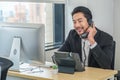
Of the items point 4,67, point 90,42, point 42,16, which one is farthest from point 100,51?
point 42,16

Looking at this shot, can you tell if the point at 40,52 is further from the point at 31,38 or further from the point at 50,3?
the point at 50,3

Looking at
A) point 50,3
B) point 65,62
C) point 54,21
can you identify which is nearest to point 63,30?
point 54,21

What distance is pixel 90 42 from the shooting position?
2.84 meters

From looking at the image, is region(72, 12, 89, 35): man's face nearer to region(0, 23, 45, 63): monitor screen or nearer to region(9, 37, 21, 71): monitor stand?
region(0, 23, 45, 63): monitor screen

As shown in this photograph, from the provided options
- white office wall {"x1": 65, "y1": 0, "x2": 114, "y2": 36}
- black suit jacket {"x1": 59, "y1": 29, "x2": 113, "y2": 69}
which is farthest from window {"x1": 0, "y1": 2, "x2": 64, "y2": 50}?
black suit jacket {"x1": 59, "y1": 29, "x2": 113, "y2": 69}

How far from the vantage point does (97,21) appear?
395 centimetres

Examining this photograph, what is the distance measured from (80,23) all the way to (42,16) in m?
1.25

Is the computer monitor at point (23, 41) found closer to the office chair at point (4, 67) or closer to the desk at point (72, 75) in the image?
the desk at point (72, 75)

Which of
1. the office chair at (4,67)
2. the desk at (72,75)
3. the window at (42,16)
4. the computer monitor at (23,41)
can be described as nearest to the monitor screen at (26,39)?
the computer monitor at (23,41)

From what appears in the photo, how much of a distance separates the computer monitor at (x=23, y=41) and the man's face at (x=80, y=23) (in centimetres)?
55

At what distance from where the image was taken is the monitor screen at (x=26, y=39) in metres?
2.52

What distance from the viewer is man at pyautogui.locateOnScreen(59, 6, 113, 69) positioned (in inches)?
111

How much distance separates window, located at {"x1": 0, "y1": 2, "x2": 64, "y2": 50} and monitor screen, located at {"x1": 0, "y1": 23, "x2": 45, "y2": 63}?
110cm

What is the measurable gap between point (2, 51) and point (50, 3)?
164 centimetres
